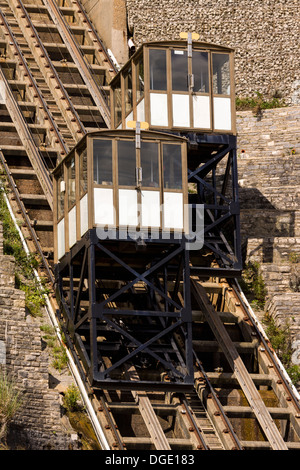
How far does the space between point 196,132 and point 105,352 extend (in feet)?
19.3

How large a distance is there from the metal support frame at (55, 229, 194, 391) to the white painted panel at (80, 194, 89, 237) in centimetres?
33

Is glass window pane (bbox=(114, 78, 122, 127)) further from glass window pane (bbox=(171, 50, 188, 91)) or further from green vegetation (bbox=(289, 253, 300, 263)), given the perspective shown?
green vegetation (bbox=(289, 253, 300, 263))

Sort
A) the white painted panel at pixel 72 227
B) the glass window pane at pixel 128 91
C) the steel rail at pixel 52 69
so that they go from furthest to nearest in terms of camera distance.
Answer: the steel rail at pixel 52 69 → the glass window pane at pixel 128 91 → the white painted panel at pixel 72 227

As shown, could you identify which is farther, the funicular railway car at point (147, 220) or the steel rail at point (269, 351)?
the steel rail at point (269, 351)

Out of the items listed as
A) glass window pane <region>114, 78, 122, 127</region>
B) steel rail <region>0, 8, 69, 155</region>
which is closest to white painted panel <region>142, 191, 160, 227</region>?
glass window pane <region>114, 78, 122, 127</region>

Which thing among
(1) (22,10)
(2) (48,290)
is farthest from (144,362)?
(1) (22,10)

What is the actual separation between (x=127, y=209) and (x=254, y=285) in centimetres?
662

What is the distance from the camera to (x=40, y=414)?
32.8 meters

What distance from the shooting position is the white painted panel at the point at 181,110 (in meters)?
38.7

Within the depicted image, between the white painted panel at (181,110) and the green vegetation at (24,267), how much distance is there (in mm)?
4846

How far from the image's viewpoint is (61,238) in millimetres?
38062

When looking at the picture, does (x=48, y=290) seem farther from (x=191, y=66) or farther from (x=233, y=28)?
(x=233, y=28)

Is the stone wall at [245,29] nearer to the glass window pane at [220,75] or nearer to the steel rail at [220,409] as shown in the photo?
the glass window pane at [220,75]

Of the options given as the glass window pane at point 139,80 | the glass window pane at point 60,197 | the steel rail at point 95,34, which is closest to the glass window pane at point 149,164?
the glass window pane at point 60,197
